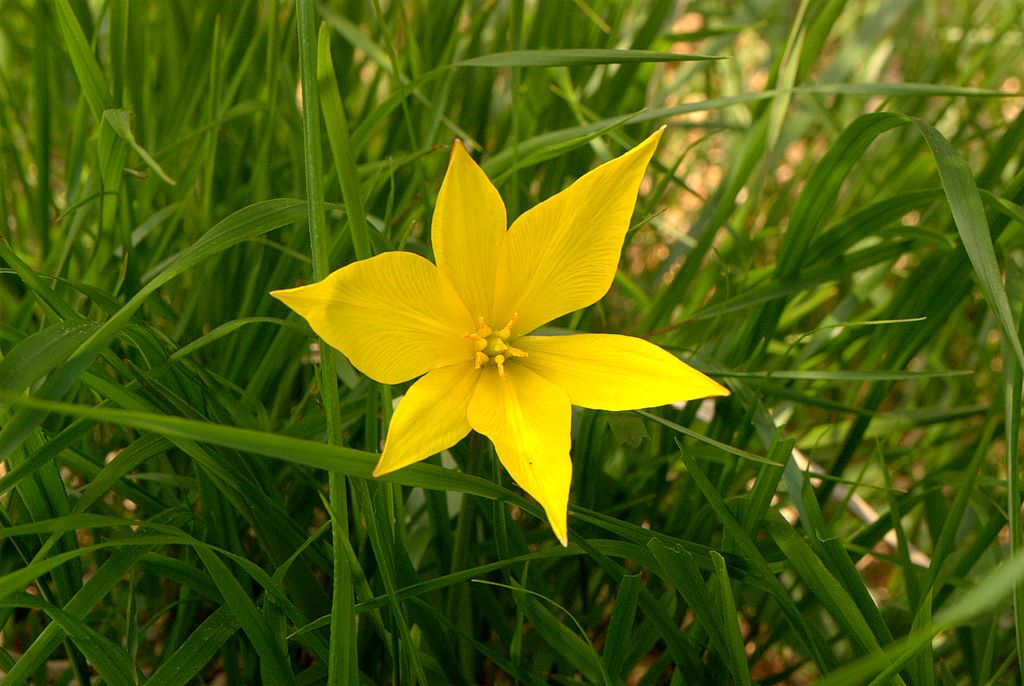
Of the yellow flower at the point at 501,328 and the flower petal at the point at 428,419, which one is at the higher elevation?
the yellow flower at the point at 501,328

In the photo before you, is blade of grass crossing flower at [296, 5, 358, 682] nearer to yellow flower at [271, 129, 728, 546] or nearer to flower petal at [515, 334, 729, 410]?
yellow flower at [271, 129, 728, 546]

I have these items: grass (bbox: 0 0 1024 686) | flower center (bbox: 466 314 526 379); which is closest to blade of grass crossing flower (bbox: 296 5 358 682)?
grass (bbox: 0 0 1024 686)

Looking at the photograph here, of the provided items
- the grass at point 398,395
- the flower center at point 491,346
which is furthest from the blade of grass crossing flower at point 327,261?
the flower center at point 491,346

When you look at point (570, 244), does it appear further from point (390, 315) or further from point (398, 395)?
point (398, 395)

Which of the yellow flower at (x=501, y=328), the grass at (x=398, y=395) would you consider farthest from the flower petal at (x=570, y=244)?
the grass at (x=398, y=395)

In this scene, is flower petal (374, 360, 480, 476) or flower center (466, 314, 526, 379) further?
flower center (466, 314, 526, 379)

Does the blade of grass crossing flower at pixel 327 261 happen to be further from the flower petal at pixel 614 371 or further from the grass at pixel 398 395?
the flower petal at pixel 614 371

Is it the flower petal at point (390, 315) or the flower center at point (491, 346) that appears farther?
the flower center at point (491, 346)
